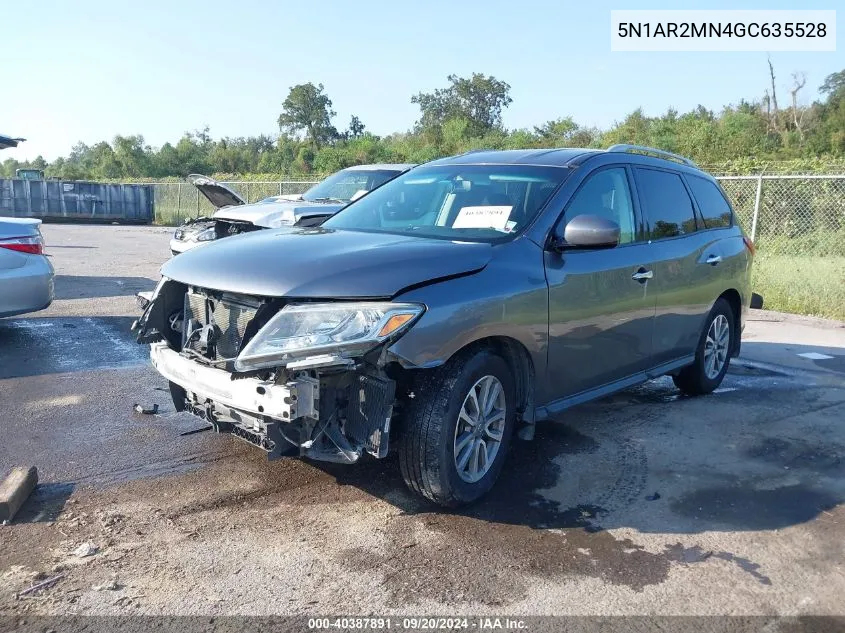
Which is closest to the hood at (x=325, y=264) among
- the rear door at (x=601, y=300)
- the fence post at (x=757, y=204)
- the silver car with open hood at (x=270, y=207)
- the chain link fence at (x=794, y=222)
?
the rear door at (x=601, y=300)

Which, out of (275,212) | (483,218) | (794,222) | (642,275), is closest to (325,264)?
(483,218)

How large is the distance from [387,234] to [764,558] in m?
2.54

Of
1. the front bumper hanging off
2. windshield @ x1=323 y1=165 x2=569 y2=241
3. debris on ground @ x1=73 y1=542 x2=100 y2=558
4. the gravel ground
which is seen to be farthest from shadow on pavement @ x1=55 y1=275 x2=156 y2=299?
the front bumper hanging off

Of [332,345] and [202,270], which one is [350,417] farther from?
[202,270]

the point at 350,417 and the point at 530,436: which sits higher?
the point at 350,417

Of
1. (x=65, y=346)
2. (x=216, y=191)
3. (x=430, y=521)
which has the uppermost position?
(x=216, y=191)

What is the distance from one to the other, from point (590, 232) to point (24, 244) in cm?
570

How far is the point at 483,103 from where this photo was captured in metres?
55.8

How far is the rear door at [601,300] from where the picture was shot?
4.22m

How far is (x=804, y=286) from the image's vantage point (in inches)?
435

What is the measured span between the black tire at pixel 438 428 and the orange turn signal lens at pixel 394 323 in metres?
0.36

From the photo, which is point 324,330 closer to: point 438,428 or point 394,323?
point 394,323

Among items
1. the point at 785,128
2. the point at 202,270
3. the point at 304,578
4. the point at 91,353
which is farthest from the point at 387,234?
the point at 785,128

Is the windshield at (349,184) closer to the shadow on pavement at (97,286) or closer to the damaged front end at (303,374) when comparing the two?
the shadow on pavement at (97,286)
